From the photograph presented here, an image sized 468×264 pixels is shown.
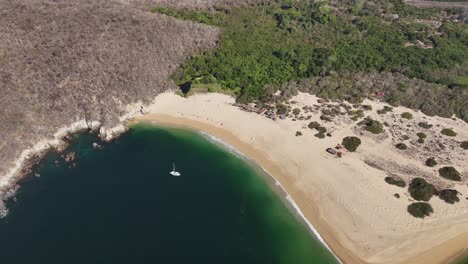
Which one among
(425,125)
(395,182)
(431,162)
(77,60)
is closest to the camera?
(395,182)

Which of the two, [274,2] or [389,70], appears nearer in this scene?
[389,70]

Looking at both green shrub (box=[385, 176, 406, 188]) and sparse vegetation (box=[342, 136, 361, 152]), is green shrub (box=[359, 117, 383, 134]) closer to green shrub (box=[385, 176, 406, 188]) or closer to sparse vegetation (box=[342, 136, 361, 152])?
sparse vegetation (box=[342, 136, 361, 152])

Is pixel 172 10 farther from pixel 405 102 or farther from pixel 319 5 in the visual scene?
pixel 405 102

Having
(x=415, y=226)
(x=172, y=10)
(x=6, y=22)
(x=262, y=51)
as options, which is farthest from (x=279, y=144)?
(x=6, y=22)

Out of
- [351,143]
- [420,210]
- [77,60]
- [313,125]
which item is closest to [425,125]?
[351,143]

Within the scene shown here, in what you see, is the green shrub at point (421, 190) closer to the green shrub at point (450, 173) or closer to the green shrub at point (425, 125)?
the green shrub at point (450, 173)

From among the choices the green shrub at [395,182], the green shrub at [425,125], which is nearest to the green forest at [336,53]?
the green shrub at [425,125]

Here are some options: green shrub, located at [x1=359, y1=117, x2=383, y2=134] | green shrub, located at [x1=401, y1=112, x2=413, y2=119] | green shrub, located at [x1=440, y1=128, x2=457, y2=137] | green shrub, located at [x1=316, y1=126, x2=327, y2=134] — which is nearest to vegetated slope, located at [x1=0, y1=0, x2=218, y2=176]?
green shrub, located at [x1=316, y1=126, x2=327, y2=134]

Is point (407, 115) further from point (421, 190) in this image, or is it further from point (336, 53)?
point (336, 53)
